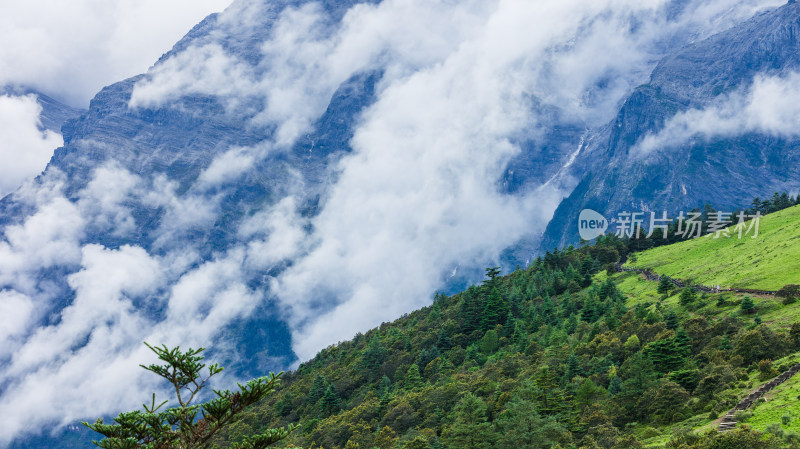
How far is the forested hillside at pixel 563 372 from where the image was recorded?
39.9 metres

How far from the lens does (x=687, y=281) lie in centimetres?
7950

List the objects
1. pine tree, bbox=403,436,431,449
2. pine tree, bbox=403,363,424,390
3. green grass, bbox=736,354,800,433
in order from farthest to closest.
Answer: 1. pine tree, bbox=403,363,424,390
2. pine tree, bbox=403,436,431,449
3. green grass, bbox=736,354,800,433

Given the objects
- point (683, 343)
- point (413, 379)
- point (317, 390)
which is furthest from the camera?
point (317, 390)

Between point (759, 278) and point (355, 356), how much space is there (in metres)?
71.2

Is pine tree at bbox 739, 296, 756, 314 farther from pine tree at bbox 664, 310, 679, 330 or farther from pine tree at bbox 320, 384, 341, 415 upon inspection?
pine tree at bbox 320, 384, 341, 415

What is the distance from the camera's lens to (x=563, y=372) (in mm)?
55500

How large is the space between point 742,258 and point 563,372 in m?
46.6

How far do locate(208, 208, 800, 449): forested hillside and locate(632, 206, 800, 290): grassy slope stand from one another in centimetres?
149

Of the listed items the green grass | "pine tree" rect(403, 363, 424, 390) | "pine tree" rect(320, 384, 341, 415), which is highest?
"pine tree" rect(320, 384, 341, 415)

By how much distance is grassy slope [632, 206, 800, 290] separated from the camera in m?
68.6

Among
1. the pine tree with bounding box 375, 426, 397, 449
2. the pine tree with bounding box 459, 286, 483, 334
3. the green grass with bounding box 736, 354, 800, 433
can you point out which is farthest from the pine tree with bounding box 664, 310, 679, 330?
the pine tree with bounding box 459, 286, 483, 334

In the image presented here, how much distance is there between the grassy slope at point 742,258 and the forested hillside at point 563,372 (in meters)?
1.49

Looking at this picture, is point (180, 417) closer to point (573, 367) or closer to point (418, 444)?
point (418, 444)

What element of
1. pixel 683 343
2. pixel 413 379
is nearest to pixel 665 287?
pixel 683 343
